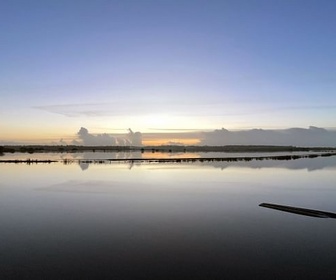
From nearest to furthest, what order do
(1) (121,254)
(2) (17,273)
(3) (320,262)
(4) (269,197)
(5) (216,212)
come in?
1. (2) (17,273)
2. (3) (320,262)
3. (1) (121,254)
4. (5) (216,212)
5. (4) (269,197)

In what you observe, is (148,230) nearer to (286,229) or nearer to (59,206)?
(286,229)

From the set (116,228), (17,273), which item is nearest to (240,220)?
(116,228)

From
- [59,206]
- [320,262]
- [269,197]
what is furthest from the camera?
[269,197]

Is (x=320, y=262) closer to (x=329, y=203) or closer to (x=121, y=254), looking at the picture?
(x=121, y=254)

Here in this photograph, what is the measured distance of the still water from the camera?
11.8m

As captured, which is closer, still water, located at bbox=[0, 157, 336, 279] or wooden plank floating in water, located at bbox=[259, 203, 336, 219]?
still water, located at bbox=[0, 157, 336, 279]

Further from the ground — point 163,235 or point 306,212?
point 306,212

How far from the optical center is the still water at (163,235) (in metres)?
11.8

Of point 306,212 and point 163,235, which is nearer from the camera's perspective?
point 163,235

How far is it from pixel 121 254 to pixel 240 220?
8165 mm

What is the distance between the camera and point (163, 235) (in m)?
16.1

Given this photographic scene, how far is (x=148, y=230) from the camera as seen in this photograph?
17.0 metres

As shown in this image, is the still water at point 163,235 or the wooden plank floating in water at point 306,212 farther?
the wooden plank floating in water at point 306,212

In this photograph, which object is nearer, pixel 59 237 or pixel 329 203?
pixel 59 237
